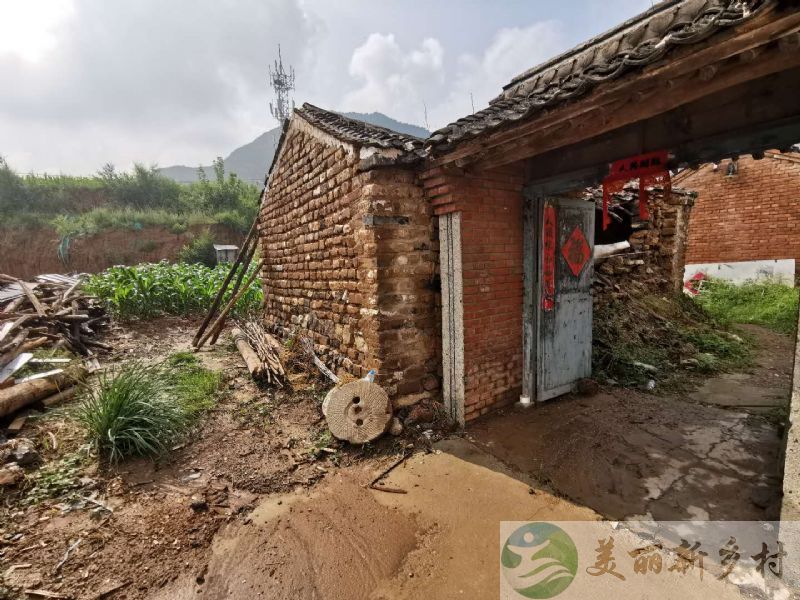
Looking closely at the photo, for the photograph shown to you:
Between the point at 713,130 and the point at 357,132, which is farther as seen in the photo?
the point at 357,132

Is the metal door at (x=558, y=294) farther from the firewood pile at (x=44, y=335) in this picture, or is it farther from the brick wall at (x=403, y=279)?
the firewood pile at (x=44, y=335)

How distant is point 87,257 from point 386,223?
25.5m

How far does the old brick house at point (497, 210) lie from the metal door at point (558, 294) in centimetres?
2

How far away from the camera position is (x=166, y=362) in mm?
5902

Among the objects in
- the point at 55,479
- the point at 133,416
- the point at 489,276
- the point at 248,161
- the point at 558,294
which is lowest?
the point at 55,479

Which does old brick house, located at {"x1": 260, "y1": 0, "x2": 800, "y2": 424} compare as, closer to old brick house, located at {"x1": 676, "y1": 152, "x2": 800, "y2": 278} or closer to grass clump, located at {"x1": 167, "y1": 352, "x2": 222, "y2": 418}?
grass clump, located at {"x1": 167, "y1": 352, "x2": 222, "y2": 418}

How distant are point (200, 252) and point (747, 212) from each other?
86.2 ft

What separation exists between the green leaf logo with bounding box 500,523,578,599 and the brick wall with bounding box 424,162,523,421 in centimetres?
159

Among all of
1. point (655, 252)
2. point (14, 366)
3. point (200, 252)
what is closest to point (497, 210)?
point (655, 252)

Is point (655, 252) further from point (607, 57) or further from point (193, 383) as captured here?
point (193, 383)

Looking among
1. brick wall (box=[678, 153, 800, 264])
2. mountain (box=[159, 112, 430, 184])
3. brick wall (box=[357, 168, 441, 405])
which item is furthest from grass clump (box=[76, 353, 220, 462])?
mountain (box=[159, 112, 430, 184])

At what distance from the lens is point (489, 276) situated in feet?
13.4

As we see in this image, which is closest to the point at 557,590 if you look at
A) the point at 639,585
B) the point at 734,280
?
the point at 639,585

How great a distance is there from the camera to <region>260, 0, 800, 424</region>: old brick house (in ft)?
8.66
